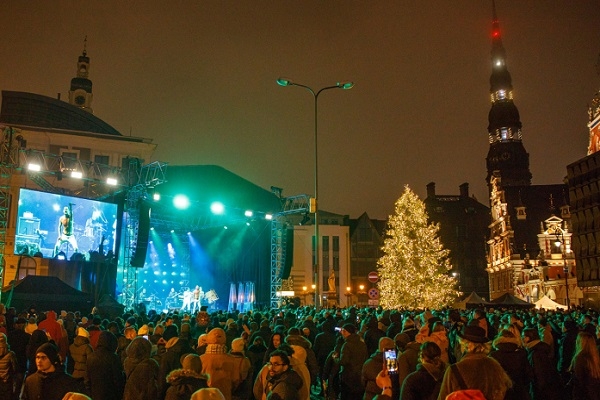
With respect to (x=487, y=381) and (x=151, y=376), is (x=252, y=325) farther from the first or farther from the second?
(x=487, y=381)

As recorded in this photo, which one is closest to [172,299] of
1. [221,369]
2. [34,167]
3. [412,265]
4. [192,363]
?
[412,265]

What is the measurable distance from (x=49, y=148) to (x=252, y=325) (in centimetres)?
2958

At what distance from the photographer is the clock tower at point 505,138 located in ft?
317

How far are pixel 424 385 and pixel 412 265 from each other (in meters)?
37.1

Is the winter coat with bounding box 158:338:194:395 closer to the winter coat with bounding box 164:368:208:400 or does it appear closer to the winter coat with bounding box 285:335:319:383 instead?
the winter coat with bounding box 285:335:319:383

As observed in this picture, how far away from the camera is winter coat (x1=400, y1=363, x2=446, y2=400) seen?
16.6 feet

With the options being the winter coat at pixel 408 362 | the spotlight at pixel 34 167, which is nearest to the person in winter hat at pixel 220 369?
the winter coat at pixel 408 362

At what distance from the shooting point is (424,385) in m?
5.10

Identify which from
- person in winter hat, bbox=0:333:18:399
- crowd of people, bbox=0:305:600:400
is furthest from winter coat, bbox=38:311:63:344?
Answer: person in winter hat, bbox=0:333:18:399

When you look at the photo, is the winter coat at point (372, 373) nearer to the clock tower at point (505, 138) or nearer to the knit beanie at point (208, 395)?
the knit beanie at point (208, 395)

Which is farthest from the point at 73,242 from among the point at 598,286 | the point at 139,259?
the point at 598,286

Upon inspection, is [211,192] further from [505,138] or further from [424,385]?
[505,138]

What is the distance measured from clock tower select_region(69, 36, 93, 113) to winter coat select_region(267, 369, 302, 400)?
213 ft

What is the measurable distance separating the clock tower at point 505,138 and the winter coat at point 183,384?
88580 millimetres
